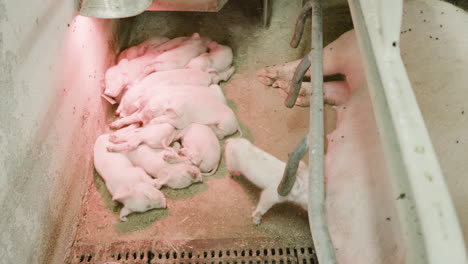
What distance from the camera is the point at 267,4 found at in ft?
9.94

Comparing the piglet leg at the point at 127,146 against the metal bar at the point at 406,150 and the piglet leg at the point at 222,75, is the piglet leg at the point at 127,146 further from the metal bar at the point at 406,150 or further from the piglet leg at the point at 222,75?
the metal bar at the point at 406,150

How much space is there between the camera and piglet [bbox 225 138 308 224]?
1952mm

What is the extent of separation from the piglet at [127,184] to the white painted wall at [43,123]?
118 mm

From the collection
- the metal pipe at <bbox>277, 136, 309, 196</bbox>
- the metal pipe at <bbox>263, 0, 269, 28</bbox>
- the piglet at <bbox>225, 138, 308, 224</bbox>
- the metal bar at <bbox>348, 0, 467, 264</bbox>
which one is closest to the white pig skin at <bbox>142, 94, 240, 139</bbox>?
the piglet at <bbox>225, 138, 308, 224</bbox>

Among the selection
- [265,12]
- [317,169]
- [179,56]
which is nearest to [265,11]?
[265,12]

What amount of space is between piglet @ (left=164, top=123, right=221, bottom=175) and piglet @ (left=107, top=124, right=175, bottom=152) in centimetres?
9

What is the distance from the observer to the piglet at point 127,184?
2082 mm

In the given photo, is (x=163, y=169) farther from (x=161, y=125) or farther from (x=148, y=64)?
(x=148, y=64)

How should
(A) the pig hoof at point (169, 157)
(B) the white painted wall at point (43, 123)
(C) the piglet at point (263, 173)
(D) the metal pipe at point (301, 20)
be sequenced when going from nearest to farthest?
(B) the white painted wall at point (43, 123) < (C) the piglet at point (263, 173) < (A) the pig hoof at point (169, 157) < (D) the metal pipe at point (301, 20)

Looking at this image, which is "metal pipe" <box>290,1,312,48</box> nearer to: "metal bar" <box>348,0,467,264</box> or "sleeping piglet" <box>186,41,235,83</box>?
"sleeping piglet" <box>186,41,235,83</box>

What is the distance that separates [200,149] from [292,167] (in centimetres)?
64

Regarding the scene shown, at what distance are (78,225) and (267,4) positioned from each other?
181cm

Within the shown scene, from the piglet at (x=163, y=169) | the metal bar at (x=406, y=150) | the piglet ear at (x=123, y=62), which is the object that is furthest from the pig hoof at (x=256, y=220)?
the piglet ear at (x=123, y=62)

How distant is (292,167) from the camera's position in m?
1.73
